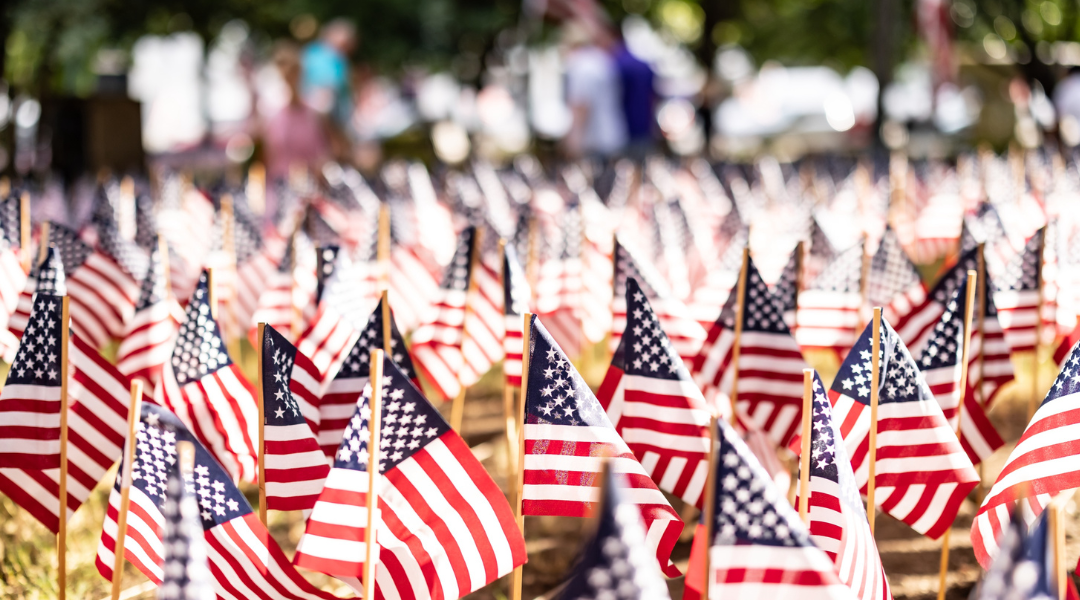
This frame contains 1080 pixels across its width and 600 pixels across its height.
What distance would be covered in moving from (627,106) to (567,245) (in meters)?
8.35

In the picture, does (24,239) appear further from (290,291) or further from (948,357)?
(948,357)

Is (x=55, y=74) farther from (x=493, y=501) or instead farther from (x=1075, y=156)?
(x=493, y=501)

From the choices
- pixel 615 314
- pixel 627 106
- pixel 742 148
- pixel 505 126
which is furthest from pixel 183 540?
pixel 505 126

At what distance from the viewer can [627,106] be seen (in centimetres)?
1478

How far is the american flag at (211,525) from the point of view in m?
3.26

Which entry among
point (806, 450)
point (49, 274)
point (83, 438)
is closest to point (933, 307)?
point (806, 450)

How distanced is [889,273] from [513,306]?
2.19m

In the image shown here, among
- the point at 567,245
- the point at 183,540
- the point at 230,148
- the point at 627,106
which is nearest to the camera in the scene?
the point at 183,540

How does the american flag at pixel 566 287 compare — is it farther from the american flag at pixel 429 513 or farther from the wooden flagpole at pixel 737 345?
the american flag at pixel 429 513

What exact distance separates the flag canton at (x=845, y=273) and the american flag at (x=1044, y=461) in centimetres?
192

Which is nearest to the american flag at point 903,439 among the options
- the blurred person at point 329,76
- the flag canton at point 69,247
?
the flag canton at point 69,247

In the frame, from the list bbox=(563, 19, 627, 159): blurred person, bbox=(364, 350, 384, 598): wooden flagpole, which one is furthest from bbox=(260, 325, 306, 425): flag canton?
bbox=(563, 19, 627, 159): blurred person

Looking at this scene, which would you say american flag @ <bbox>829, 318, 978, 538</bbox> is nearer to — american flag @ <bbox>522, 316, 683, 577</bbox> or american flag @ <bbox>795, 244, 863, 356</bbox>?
american flag @ <bbox>522, 316, 683, 577</bbox>

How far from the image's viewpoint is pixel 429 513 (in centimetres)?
338
